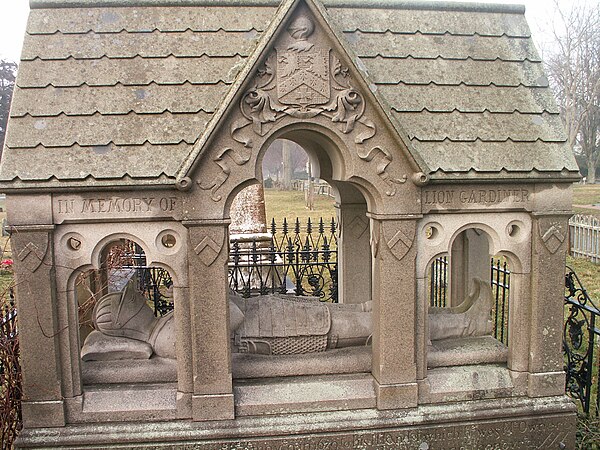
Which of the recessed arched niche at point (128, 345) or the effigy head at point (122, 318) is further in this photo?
the effigy head at point (122, 318)

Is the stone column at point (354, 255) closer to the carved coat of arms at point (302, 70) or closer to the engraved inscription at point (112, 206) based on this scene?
the carved coat of arms at point (302, 70)

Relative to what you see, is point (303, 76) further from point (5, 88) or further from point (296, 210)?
point (5, 88)

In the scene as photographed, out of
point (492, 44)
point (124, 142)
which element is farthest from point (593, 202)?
point (124, 142)

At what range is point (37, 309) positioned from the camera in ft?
13.1

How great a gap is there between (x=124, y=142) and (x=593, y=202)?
2584 cm

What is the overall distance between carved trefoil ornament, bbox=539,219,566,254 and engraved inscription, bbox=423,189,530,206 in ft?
0.81

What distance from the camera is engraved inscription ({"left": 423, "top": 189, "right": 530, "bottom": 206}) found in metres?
4.29

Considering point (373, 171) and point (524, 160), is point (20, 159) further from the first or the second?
point (524, 160)

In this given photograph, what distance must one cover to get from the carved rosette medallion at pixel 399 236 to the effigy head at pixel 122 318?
2.22 m

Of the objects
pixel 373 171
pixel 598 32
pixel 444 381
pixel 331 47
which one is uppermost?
pixel 598 32

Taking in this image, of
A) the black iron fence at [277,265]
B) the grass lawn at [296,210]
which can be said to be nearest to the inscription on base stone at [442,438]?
the black iron fence at [277,265]

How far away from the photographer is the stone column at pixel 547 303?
4402 millimetres

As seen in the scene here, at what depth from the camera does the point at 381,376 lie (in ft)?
14.2

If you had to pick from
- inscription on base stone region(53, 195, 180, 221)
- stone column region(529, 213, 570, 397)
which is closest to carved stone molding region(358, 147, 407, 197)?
stone column region(529, 213, 570, 397)
